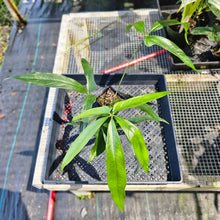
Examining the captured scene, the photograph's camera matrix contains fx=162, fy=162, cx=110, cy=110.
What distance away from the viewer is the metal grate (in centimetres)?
106

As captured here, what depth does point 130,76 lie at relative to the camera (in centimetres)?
109

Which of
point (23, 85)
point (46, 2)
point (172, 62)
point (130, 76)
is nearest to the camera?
point (130, 76)

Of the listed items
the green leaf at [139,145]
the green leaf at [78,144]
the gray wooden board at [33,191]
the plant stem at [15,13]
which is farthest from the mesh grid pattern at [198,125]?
the plant stem at [15,13]

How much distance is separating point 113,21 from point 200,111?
113 centimetres

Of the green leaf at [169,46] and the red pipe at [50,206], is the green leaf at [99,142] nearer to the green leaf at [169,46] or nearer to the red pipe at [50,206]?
the green leaf at [169,46]

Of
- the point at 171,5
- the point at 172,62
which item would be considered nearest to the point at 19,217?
the point at 172,62

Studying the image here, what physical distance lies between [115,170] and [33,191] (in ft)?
4.02

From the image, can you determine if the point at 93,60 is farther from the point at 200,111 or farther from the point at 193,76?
the point at 200,111

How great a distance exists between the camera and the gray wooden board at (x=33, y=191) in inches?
51.5

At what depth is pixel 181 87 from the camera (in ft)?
3.98

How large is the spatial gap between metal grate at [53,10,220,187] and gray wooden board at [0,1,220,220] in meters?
0.47

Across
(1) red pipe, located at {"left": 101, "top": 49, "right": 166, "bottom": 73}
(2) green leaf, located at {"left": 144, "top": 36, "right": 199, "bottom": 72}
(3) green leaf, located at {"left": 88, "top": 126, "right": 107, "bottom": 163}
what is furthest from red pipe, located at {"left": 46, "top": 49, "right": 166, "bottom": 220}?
(3) green leaf, located at {"left": 88, "top": 126, "right": 107, "bottom": 163}

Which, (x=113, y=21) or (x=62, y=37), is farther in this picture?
(x=113, y=21)

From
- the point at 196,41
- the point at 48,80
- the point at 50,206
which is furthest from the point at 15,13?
the point at 50,206
